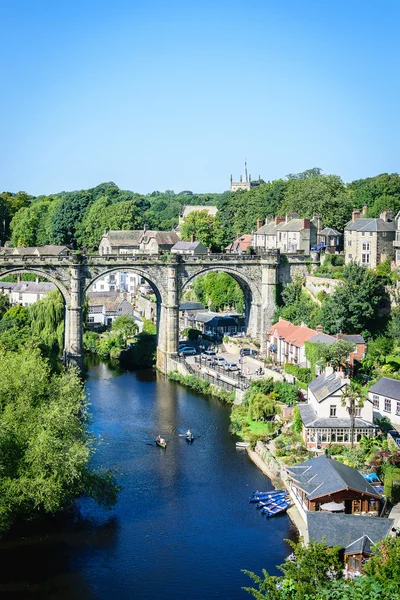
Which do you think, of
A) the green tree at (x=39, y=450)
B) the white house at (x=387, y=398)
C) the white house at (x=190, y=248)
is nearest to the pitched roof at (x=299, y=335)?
the white house at (x=387, y=398)

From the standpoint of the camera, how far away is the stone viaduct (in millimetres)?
72375

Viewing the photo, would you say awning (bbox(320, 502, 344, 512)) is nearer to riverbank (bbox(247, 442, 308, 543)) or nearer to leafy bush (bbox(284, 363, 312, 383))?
riverbank (bbox(247, 442, 308, 543))

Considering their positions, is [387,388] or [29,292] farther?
[29,292]

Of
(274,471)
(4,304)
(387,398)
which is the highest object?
(4,304)

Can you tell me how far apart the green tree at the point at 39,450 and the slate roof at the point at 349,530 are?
10750mm

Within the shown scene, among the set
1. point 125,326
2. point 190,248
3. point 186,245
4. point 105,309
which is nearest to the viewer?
point 125,326

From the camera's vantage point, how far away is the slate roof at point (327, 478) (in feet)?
129

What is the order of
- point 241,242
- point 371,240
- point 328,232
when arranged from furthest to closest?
point 241,242 → point 328,232 → point 371,240

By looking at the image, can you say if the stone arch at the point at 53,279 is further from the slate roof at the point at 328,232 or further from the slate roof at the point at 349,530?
the slate roof at the point at 349,530

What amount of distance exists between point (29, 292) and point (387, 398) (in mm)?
56018

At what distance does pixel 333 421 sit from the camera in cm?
4881

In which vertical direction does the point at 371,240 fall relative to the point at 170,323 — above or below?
above

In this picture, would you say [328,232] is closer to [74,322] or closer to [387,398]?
[74,322]

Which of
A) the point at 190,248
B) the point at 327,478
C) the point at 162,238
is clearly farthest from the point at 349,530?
the point at 162,238
